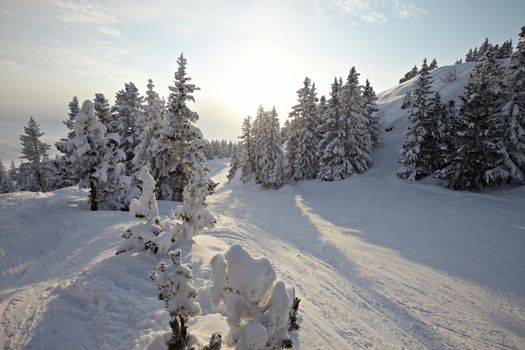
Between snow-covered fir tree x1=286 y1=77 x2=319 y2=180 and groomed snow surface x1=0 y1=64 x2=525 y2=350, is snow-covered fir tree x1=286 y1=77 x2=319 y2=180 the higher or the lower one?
the higher one

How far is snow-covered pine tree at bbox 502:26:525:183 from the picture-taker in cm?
2466

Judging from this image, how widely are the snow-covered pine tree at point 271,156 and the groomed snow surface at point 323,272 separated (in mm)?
15141

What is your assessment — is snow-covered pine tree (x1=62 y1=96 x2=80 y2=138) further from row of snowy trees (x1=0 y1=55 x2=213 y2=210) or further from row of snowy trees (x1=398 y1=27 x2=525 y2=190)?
row of snowy trees (x1=398 y1=27 x2=525 y2=190)

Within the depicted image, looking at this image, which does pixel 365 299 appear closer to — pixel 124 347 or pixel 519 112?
pixel 124 347

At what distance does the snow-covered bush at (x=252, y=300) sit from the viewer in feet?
12.7

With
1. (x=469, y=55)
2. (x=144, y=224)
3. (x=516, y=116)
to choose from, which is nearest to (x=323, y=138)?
(x=516, y=116)

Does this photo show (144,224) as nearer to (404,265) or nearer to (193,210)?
(193,210)

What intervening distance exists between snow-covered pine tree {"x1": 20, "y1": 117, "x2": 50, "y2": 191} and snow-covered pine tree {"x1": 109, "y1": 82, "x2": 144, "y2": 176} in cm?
1593

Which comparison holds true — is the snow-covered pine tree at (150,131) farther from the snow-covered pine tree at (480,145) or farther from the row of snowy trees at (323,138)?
the snow-covered pine tree at (480,145)

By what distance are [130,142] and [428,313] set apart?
1212 inches

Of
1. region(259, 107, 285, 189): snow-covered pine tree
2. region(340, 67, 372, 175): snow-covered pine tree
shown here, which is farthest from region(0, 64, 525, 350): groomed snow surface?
region(259, 107, 285, 189): snow-covered pine tree

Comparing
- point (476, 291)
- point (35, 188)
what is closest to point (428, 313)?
point (476, 291)

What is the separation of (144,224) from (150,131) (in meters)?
18.2

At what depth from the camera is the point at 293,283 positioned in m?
10.9
